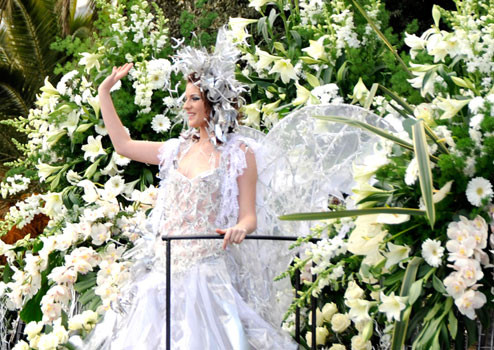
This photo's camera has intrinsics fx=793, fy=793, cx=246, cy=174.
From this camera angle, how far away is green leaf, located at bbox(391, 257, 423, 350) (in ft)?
7.68

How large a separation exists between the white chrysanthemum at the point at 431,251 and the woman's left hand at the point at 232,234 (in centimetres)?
84

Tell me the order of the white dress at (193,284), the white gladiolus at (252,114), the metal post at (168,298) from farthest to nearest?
the white gladiolus at (252,114) < the white dress at (193,284) < the metal post at (168,298)

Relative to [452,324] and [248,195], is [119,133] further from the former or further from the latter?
[452,324]

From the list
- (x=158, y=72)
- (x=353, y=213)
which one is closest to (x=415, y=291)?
(x=353, y=213)

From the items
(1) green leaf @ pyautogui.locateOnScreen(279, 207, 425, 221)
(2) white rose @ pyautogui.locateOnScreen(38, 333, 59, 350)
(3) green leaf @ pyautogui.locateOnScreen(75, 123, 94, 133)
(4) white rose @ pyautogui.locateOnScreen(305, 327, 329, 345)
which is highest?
(1) green leaf @ pyautogui.locateOnScreen(279, 207, 425, 221)

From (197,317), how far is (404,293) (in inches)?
36.8

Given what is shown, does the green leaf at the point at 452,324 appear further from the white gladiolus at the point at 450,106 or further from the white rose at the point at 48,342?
the white rose at the point at 48,342

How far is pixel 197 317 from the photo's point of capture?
2.98 m

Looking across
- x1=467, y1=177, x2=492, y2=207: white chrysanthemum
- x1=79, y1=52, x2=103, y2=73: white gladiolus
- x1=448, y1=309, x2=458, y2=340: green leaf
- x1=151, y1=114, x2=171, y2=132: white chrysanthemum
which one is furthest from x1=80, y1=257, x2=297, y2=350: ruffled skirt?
x1=79, y1=52, x2=103, y2=73: white gladiolus

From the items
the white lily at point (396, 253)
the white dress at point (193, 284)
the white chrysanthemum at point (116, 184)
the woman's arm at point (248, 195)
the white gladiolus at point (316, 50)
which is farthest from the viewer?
the white chrysanthemum at point (116, 184)

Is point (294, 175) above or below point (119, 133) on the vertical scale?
below

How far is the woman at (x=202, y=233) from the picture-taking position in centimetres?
299

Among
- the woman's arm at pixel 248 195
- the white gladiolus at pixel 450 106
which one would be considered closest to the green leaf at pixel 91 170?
the woman's arm at pixel 248 195

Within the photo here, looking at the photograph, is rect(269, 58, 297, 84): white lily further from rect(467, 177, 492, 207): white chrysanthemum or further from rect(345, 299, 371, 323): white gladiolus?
rect(467, 177, 492, 207): white chrysanthemum
